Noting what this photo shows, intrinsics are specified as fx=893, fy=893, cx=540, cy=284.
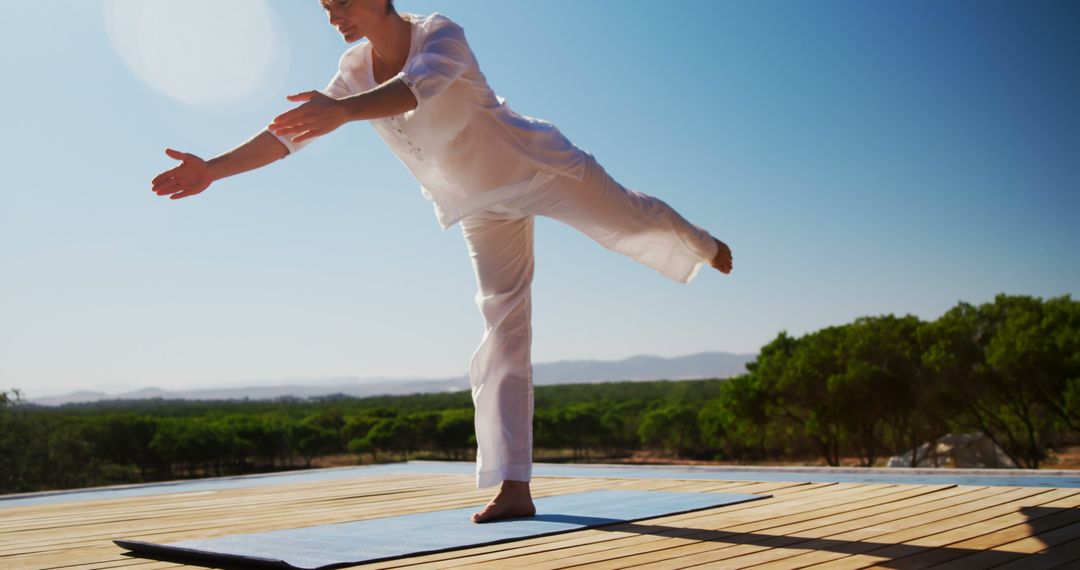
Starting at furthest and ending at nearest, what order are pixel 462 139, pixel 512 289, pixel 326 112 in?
1. pixel 512 289
2. pixel 462 139
3. pixel 326 112

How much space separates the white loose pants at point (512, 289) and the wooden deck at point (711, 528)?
44cm

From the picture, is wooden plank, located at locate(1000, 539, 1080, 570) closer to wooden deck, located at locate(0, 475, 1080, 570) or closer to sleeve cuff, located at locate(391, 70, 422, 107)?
wooden deck, located at locate(0, 475, 1080, 570)

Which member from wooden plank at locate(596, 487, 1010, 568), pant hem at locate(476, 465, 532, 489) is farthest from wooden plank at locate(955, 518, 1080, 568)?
pant hem at locate(476, 465, 532, 489)

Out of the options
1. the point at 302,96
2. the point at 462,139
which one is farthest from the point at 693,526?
the point at 302,96

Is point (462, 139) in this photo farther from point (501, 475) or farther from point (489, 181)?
point (501, 475)

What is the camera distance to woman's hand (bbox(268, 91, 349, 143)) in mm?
2008

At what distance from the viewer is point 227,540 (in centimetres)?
232

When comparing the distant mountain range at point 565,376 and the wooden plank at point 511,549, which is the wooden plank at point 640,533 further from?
the distant mountain range at point 565,376

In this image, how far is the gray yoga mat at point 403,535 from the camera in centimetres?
202

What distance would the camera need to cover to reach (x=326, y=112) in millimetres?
2039

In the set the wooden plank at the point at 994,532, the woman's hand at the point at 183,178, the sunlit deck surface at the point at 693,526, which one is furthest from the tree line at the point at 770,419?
the wooden plank at the point at 994,532

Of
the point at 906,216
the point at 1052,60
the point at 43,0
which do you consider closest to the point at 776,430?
the point at 906,216

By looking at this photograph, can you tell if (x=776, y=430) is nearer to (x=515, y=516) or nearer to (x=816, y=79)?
(x=816, y=79)

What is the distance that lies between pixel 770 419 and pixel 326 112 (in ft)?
85.1
